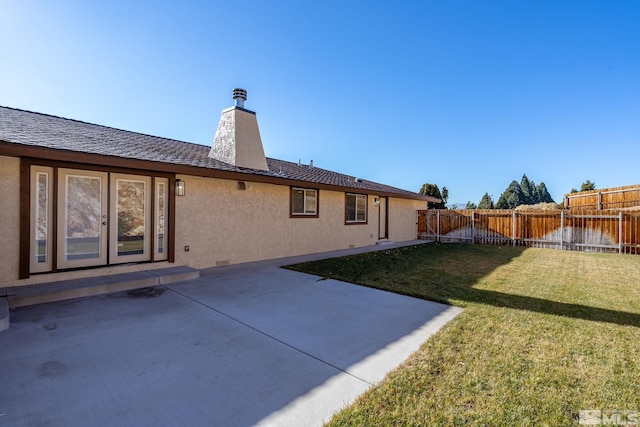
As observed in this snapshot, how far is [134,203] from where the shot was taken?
22.6 ft

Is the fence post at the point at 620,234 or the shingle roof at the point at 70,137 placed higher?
the shingle roof at the point at 70,137

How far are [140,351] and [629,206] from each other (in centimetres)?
2392

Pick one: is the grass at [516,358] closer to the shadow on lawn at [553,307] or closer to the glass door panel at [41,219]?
the shadow on lawn at [553,307]

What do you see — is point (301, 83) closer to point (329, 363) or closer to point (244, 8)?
point (244, 8)

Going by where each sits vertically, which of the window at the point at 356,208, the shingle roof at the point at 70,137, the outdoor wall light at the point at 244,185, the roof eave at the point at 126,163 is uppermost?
the shingle roof at the point at 70,137

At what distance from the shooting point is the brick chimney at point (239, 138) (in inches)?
370

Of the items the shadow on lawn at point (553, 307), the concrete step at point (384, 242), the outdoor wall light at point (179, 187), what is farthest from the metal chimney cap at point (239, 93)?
the shadow on lawn at point (553, 307)

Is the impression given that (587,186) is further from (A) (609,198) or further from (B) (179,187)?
(B) (179,187)

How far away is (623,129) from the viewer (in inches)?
704

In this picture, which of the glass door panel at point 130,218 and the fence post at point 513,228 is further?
the fence post at point 513,228

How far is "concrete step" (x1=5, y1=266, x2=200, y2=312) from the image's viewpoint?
490 centimetres

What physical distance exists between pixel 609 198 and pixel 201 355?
961 inches

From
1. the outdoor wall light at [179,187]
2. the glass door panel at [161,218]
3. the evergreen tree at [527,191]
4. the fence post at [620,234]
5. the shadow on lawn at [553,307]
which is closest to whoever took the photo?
the shadow on lawn at [553,307]

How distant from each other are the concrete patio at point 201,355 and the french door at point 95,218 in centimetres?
147
